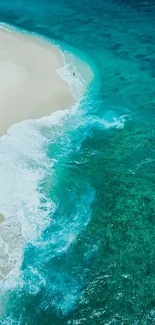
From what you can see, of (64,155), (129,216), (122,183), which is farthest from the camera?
(64,155)

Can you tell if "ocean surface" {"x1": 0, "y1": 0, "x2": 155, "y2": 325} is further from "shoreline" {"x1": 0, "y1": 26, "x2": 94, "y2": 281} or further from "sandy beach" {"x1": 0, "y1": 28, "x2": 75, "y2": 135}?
"sandy beach" {"x1": 0, "y1": 28, "x2": 75, "y2": 135}

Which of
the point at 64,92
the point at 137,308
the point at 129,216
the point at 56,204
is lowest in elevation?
the point at 137,308

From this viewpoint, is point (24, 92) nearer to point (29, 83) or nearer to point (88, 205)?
point (29, 83)

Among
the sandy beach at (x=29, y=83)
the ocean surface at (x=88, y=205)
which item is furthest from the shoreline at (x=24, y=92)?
the ocean surface at (x=88, y=205)

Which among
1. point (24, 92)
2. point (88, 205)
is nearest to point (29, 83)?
point (24, 92)

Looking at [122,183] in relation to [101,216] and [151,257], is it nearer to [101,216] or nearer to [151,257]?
[101,216]

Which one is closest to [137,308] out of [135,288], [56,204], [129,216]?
[135,288]

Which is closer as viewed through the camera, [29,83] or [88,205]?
[88,205]
